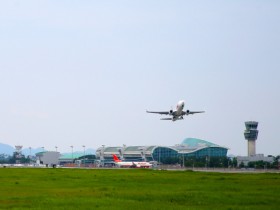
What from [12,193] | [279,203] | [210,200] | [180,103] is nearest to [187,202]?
[210,200]

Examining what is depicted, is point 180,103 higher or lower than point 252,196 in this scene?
higher

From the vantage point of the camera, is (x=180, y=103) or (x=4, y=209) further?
(x=180, y=103)

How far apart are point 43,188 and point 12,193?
626cm

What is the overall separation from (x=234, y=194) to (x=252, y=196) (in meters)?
2.16

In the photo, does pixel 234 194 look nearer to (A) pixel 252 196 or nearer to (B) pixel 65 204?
(A) pixel 252 196

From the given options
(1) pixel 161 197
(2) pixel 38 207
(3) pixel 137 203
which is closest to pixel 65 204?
(2) pixel 38 207

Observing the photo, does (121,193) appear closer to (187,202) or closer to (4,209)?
(187,202)

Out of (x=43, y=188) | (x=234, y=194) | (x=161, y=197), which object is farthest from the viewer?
(x=43, y=188)

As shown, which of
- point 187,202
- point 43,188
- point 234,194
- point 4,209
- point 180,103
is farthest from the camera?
point 180,103

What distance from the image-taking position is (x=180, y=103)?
12212 cm

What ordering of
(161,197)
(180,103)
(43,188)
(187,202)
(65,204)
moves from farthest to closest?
(180,103), (43,188), (161,197), (187,202), (65,204)

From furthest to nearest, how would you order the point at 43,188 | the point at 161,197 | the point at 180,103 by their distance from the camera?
the point at 180,103 → the point at 43,188 → the point at 161,197

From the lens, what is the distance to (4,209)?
1438 inches

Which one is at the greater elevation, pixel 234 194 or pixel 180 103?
pixel 180 103
